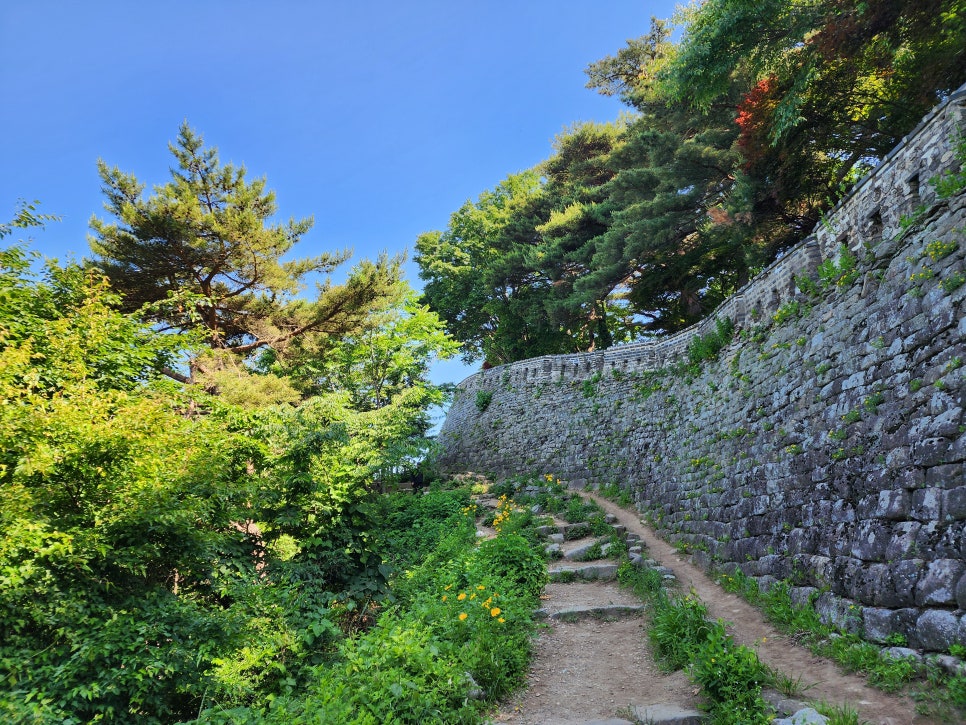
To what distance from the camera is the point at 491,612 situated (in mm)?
5156

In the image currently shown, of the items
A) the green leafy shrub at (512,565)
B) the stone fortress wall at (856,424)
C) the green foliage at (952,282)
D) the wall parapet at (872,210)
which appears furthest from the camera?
the green leafy shrub at (512,565)

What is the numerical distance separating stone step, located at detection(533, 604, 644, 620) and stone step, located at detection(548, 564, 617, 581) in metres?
1.38

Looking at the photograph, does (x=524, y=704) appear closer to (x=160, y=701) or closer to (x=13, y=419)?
(x=160, y=701)

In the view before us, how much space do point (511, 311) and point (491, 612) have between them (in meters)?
18.6

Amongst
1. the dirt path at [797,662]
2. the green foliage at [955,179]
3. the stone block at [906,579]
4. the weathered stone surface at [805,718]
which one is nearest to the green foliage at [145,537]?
the dirt path at [797,662]

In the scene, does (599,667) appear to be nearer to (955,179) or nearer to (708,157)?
(955,179)

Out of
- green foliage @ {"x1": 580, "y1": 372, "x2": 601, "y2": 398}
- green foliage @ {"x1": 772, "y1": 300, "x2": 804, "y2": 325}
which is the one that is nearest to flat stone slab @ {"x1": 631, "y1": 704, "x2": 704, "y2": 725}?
green foliage @ {"x1": 772, "y1": 300, "x2": 804, "y2": 325}

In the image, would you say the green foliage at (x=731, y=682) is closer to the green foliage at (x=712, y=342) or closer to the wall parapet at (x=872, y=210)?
the wall parapet at (x=872, y=210)

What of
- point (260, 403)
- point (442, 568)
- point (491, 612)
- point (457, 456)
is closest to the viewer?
point (491, 612)

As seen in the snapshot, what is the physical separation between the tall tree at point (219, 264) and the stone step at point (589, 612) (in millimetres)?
Answer: 9012

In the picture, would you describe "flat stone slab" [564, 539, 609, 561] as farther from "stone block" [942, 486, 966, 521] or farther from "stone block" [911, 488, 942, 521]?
"stone block" [942, 486, 966, 521]

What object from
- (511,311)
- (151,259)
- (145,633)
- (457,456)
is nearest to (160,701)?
(145,633)

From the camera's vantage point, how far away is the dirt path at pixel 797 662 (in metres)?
3.34

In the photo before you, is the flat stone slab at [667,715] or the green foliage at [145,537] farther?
the green foliage at [145,537]
